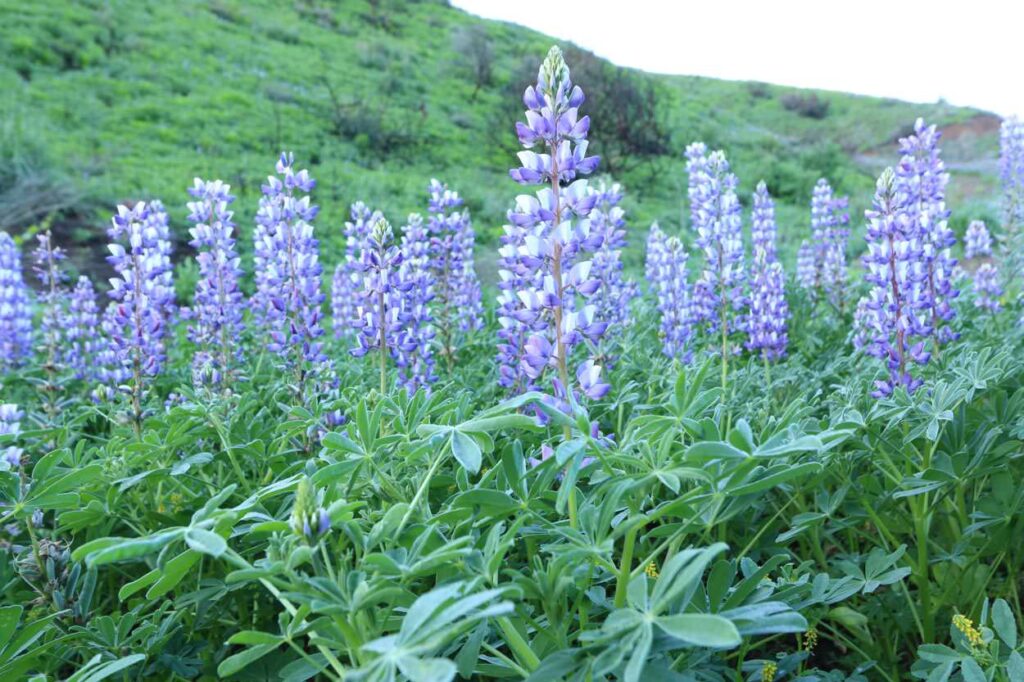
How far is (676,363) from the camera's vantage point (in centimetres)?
250

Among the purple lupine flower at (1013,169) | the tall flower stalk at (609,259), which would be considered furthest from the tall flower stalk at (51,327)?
the purple lupine flower at (1013,169)

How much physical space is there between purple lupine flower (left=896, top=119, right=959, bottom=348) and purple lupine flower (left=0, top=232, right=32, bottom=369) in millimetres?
4280

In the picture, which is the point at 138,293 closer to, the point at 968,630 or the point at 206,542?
the point at 206,542

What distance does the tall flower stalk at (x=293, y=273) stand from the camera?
2715mm

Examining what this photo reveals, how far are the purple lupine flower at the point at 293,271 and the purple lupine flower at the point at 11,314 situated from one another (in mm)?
1940

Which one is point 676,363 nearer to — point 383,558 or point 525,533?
point 525,533

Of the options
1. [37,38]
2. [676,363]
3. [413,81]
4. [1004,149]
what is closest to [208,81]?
[37,38]

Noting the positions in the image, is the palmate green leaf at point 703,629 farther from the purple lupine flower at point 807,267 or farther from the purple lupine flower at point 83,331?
the purple lupine flower at point 807,267

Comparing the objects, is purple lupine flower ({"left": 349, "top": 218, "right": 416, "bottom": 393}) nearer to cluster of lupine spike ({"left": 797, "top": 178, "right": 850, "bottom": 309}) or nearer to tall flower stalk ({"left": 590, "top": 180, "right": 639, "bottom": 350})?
tall flower stalk ({"left": 590, "top": 180, "right": 639, "bottom": 350})

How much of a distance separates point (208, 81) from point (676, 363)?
20.1 m

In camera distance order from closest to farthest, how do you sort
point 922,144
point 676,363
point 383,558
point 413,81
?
point 383,558, point 676,363, point 922,144, point 413,81

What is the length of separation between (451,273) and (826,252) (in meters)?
2.89

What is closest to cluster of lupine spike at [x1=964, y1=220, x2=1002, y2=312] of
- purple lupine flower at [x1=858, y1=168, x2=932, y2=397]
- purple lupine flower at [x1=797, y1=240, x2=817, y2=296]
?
purple lupine flower at [x1=797, y1=240, x2=817, y2=296]

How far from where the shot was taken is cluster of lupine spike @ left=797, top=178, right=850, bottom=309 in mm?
4802
